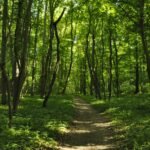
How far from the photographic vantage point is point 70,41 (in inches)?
2121

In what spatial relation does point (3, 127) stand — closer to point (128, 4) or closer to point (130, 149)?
point (130, 149)

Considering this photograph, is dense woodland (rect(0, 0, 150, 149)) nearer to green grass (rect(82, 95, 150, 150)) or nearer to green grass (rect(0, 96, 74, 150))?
green grass (rect(0, 96, 74, 150))

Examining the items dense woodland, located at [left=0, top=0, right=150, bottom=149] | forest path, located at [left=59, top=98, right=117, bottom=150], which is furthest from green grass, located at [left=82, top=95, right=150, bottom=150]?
dense woodland, located at [left=0, top=0, right=150, bottom=149]

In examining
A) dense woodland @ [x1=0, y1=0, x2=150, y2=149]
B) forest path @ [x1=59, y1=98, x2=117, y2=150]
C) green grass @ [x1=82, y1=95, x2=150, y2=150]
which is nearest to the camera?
green grass @ [x1=82, y1=95, x2=150, y2=150]

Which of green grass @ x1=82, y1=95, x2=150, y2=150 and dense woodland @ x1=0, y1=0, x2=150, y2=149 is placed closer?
green grass @ x1=82, y1=95, x2=150, y2=150

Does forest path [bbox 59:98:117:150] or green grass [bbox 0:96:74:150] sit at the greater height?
green grass [bbox 0:96:74:150]

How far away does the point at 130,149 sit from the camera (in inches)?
542

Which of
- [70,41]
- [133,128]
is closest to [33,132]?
[133,128]

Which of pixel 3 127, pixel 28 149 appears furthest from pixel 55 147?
pixel 3 127

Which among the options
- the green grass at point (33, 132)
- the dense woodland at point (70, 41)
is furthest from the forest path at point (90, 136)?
the dense woodland at point (70, 41)

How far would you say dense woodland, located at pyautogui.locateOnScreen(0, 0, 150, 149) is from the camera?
21.5m

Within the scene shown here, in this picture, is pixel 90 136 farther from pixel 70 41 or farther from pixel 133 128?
pixel 70 41

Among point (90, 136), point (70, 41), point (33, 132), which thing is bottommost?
point (90, 136)

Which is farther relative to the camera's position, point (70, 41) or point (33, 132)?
point (70, 41)
